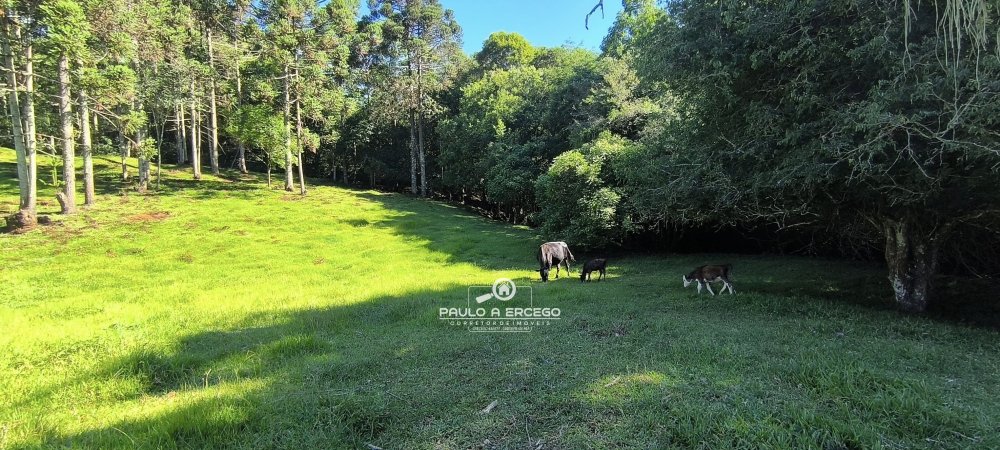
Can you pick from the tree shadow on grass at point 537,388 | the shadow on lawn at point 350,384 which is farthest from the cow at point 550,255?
the tree shadow on grass at point 537,388

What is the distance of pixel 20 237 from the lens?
19.7 meters

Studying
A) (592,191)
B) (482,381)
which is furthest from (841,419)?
(592,191)

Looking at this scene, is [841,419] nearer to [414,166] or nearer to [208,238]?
[208,238]

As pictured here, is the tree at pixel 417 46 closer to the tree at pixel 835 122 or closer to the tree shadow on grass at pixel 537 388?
the tree at pixel 835 122

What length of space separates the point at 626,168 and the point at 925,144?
10.6 m

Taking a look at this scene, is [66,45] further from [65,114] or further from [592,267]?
[592,267]

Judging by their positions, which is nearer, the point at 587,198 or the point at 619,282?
the point at 619,282

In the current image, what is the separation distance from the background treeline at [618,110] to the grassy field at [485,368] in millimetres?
2447

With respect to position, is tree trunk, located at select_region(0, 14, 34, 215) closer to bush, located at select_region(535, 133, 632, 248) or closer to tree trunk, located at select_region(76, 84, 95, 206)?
tree trunk, located at select_region(76, 84, 95, 206)

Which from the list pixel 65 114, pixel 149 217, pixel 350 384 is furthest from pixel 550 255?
pixel 65 114

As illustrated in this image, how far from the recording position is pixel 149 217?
967 inches
